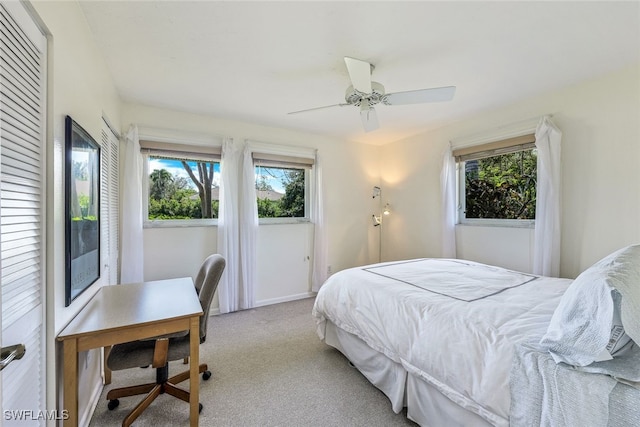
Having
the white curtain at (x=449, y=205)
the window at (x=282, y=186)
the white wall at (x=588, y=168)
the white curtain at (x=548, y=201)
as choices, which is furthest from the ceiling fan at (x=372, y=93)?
the window at (x=282, y=186)

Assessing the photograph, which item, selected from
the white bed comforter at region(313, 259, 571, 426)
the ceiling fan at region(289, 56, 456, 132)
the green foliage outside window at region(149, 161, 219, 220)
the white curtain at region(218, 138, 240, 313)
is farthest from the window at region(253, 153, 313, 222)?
the white bed comforter at region(313, 259, 571, 426)

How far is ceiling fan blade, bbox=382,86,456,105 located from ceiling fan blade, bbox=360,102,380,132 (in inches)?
6.1

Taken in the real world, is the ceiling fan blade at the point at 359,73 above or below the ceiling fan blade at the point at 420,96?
above

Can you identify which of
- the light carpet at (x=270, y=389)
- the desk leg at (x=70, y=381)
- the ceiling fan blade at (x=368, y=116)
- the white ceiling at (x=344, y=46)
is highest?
the white ceiling at (x=344, y=46)

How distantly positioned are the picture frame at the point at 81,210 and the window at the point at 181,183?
128 centimetres

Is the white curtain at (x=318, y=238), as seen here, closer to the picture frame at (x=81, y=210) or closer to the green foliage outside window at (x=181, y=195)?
the green foliage outside window at (x=181, y=195)

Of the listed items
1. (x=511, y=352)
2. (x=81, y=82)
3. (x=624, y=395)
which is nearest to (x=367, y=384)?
(x=511, y=352)

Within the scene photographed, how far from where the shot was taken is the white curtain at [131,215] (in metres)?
2.71

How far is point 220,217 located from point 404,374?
2.50 metres

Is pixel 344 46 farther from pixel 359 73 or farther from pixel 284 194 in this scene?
pixel 284 194

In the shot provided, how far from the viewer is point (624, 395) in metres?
0.89

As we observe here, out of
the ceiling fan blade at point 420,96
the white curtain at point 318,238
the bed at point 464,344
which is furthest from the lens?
the white curtain at point 318,238

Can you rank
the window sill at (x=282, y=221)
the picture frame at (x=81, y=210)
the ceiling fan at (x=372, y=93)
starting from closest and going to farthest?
the picture frame at (x=81, y=210) < the ceiling fan at (x=372, y=93) < the window sill at (x=282, y=221)

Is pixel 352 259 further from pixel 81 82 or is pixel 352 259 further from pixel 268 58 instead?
pixel 81 82
